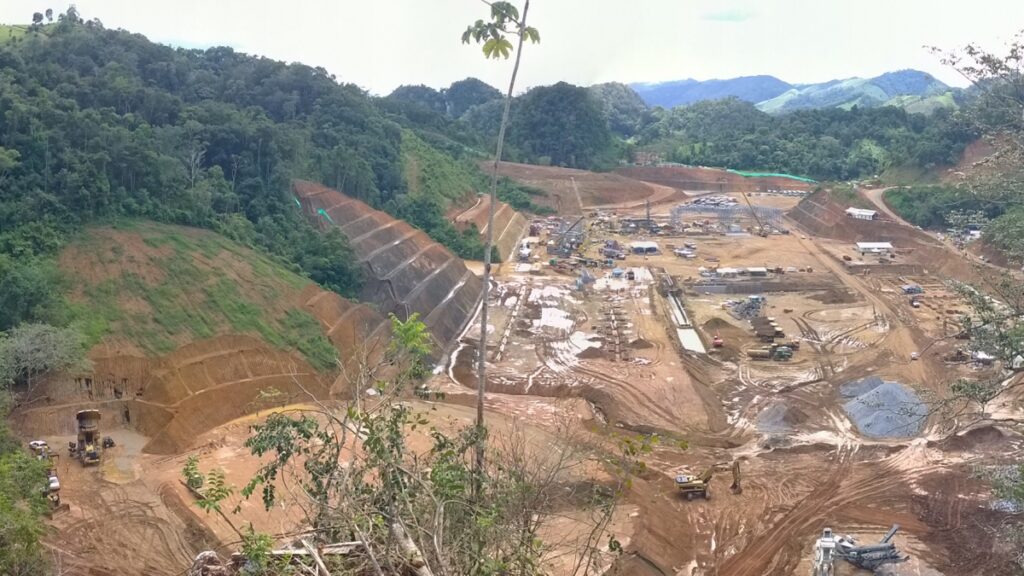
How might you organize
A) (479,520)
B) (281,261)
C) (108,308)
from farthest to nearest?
(281,261), (108,308), (479,520)

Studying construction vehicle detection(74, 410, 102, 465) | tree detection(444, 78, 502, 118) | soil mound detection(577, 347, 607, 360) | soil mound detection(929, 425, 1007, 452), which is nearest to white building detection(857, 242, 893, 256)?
soil mound detection(577, 347, 607, 360)

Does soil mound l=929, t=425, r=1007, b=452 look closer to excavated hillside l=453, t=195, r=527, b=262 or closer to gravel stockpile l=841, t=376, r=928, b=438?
gravel stockpile l=841, t=376, r=928, b=438

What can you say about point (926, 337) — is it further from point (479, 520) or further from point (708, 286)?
point (479, 520)

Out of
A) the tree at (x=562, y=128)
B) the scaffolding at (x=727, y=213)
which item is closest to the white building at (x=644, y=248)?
the scaffolding at (x=727, y=213)

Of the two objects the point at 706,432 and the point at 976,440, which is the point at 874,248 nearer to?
the point at 976,440

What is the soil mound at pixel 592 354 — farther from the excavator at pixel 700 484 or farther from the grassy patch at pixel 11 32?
the grassy patch at pixel 11 32

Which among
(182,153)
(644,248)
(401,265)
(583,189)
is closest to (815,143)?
(583,189)

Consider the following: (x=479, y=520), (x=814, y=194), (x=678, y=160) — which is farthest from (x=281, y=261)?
(x=678, y=160)
